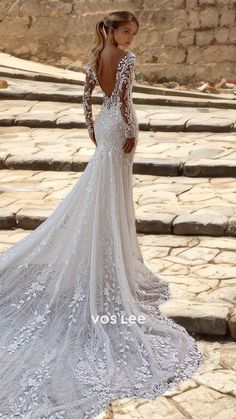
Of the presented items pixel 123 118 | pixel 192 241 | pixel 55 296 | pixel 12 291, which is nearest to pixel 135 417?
pixel 55 296

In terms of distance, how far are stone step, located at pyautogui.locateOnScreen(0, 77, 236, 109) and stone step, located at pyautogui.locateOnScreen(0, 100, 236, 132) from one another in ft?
0.39

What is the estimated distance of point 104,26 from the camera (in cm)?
473

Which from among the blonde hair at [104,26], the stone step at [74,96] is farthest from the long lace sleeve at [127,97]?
the stone step at [74,96]

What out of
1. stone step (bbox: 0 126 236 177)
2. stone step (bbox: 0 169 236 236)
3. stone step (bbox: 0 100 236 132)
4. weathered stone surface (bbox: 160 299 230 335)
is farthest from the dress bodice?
stone step (bbox: 0 100 236 132)

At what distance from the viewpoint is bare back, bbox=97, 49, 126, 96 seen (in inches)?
185

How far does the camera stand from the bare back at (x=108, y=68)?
470 centimetres

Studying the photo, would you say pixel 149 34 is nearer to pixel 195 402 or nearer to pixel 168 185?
pixel 168 185

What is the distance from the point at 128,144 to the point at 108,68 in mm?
456

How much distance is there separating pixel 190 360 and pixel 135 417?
62 cm

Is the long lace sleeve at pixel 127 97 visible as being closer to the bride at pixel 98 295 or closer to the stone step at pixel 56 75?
the bride at pixel 98 295

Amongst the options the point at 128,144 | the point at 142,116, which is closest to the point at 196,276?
the point at 128,144

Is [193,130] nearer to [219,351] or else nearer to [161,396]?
[219,351]

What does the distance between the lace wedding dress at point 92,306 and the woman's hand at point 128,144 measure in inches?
1.2

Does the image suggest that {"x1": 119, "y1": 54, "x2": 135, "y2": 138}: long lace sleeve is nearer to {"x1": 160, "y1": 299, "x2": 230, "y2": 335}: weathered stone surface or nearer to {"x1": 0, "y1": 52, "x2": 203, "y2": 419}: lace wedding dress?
{"x1": 0, "y1": 52, "x2": 203, "y2": 419}: lace wedding dress
